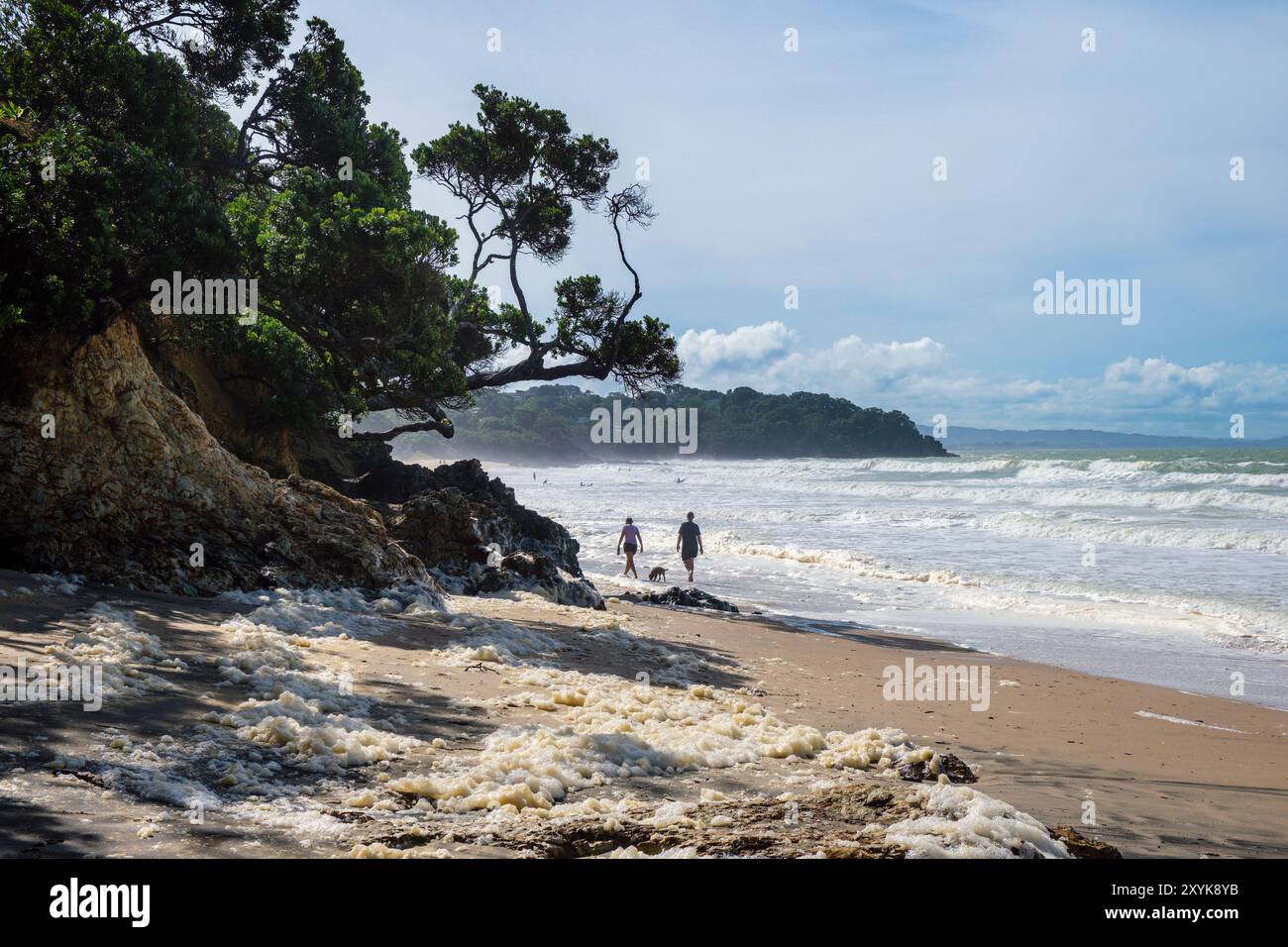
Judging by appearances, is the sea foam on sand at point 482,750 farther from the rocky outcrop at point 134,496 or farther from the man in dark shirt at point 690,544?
the man in dark shirt at point 690,544

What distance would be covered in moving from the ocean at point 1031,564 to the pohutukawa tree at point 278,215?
6968mm

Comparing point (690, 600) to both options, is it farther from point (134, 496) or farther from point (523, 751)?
point (523, 751)

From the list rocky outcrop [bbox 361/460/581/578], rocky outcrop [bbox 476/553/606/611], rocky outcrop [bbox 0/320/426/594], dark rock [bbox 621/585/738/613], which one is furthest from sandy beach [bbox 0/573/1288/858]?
dark rock [bbox 621/585/738/613]

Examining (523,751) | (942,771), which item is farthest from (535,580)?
(942,771)

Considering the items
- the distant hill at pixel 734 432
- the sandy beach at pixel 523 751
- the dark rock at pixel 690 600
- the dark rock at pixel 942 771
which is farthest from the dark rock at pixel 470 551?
the distant hill at pixel 734 432

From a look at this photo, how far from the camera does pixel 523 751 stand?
18.3ft

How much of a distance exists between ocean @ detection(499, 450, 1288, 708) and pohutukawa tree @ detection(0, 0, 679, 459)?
697cm

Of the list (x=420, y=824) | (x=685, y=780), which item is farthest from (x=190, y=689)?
(x=685, y=780)

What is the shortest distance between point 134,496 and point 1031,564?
19838mm

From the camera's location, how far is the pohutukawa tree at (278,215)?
973 cm
